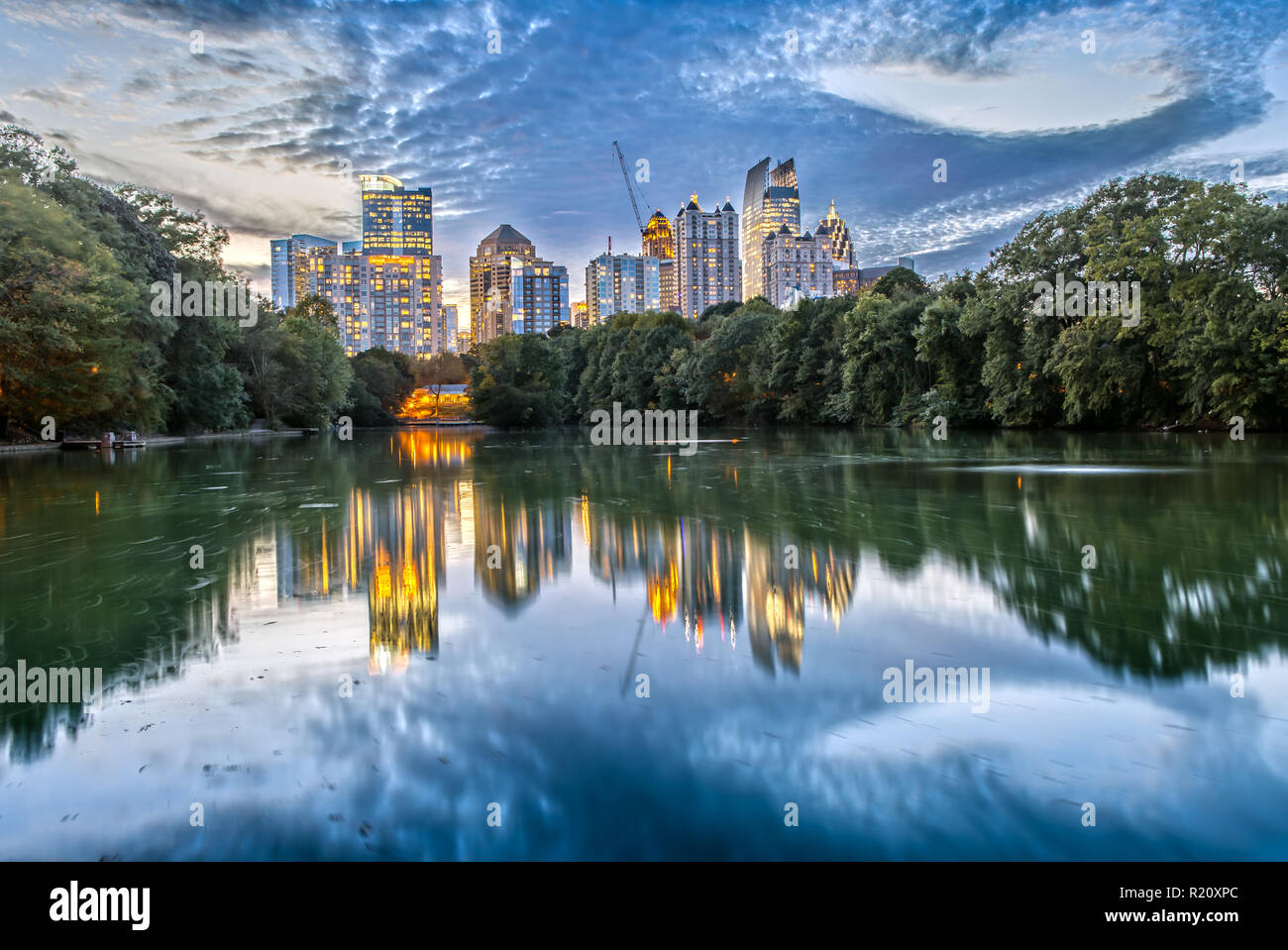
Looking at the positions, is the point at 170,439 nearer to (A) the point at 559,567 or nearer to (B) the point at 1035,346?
(A) the point at 559,567

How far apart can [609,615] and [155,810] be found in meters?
3.68

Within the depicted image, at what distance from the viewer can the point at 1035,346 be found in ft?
151

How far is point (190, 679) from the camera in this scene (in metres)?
5.23

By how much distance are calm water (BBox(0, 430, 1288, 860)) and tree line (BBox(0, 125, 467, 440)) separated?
21485mm

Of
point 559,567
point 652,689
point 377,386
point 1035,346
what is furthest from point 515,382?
point 652,689

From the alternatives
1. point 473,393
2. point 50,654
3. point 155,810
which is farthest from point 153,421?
point 155,810

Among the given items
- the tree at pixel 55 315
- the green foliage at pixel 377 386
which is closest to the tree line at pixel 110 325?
the tree at pixel 55 315

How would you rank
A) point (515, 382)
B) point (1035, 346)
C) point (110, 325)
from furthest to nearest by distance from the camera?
point (515, 382)
point (1035, 346)
point (110, 325)

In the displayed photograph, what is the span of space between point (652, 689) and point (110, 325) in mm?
34296

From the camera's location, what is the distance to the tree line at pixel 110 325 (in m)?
28.7

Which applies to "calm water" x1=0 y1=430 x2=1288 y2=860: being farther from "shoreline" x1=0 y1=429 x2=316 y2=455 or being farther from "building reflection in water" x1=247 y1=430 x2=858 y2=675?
"shoreline" x1=0 y1=429 x2=316 y2=455
